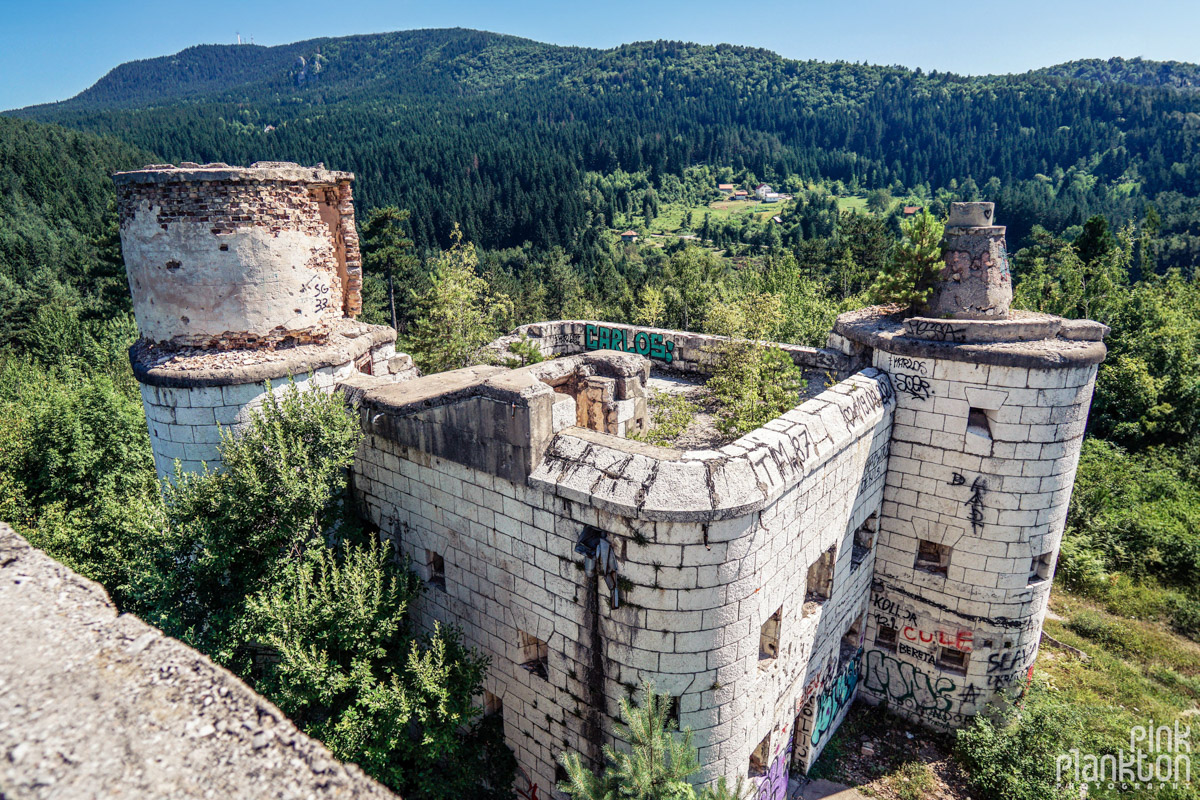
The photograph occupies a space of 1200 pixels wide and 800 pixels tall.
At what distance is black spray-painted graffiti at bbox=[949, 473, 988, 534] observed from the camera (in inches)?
494

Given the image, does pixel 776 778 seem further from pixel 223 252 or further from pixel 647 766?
pixel 223 252

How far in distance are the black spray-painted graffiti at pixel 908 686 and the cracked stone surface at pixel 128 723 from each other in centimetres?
1401

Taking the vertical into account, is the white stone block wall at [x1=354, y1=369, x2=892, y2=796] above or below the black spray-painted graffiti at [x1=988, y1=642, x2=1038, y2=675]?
above

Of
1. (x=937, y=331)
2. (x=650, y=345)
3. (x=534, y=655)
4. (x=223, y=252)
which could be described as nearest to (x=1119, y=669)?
(x=937, y=331)

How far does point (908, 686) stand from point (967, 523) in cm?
436

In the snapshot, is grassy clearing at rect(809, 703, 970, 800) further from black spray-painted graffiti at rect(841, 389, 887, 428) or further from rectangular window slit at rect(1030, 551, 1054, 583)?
black spray-painted graffiti at rect(841, 389, 887, 428)

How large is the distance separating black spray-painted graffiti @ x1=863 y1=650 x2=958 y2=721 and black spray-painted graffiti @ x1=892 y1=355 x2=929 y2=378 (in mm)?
6733

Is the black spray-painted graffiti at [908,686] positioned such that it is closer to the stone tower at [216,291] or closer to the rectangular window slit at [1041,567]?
the rectangular window slit at [1041,567]

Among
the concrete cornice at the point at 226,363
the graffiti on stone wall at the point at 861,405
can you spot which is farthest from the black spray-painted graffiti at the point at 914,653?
the concrete cornice at the point at 226,363

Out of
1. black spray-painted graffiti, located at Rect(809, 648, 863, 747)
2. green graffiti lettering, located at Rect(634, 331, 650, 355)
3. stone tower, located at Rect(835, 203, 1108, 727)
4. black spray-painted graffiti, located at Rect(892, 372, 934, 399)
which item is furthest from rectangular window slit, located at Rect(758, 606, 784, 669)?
green graffiti lettering, located at Rect(634, 331, 650, 355)

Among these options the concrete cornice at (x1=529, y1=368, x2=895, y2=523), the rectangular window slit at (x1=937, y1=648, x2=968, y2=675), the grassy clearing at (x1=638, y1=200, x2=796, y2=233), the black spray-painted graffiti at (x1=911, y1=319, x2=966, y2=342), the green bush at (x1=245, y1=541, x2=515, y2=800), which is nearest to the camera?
the concrete cornice at (x1=529, y1=368, x2=895, y2=523)

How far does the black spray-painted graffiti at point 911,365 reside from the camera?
40.8 ft

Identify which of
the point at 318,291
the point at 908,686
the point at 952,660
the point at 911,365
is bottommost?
the point at 908,686

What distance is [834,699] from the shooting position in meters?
13.7
